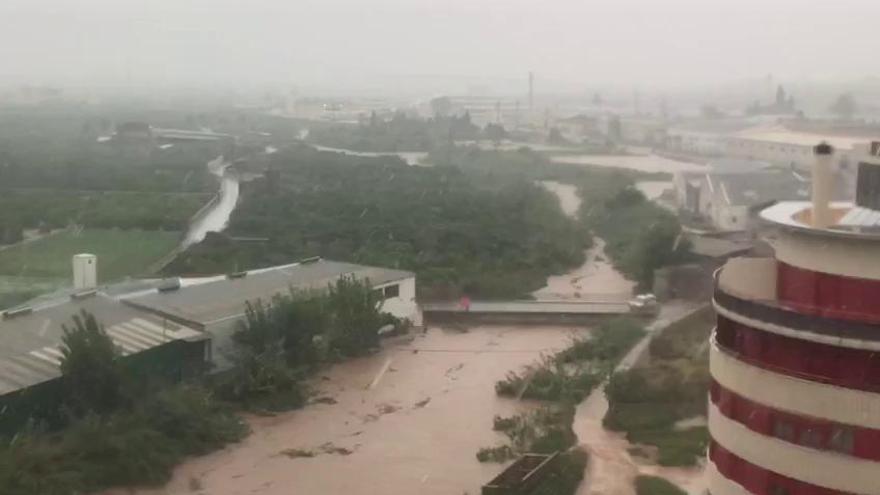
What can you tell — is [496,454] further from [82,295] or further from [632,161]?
[632,161]

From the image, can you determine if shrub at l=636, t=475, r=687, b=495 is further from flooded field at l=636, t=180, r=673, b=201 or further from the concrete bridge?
flooded field at l=636, t=180, r=673, b=201

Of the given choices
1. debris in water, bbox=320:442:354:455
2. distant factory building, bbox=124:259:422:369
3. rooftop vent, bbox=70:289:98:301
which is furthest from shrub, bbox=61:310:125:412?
rooftop vent, bbox=70:289:98:301

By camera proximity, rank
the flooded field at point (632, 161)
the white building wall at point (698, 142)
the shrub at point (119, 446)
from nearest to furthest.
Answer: the shrub at point (119, 446) < the flooded field at point (632, 161) < the white building wall at point (698, 142)

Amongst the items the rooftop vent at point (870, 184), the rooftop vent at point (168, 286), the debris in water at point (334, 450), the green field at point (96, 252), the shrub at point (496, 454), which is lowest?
the debris in water at point (334, 450)

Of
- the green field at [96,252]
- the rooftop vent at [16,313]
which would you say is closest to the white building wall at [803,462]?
the rooftop vent at [16,313]

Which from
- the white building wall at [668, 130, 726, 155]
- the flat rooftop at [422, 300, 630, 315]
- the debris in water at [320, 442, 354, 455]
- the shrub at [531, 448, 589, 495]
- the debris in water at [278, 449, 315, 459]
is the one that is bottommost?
the debris in water at [320, 442, 354, 455]

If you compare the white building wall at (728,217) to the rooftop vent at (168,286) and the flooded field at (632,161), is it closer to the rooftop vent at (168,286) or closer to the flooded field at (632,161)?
the flooded field at (632,161)

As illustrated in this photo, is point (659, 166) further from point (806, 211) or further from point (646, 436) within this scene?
point (806, 211)
